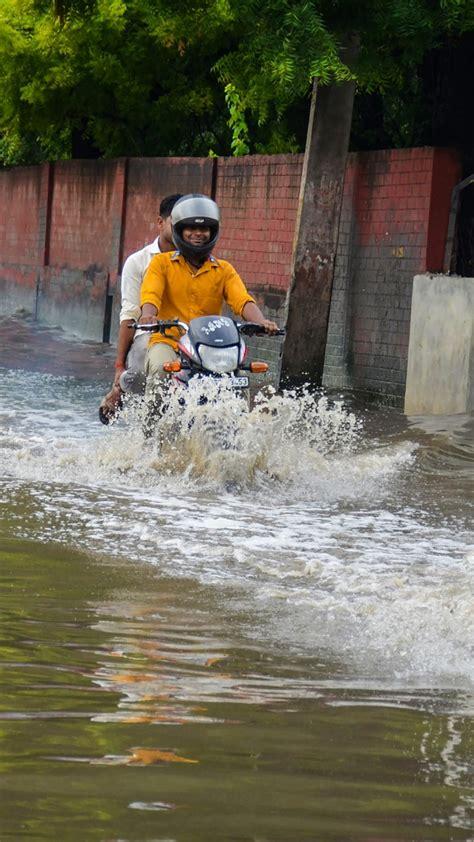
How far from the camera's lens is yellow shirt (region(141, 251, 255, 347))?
9.84 meters

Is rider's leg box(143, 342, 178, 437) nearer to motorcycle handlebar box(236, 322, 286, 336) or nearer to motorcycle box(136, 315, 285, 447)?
motorcycle box(136, 315, 285, 447)

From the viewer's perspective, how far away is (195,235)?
9.74 metres

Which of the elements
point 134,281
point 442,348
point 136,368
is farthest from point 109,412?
point 442,348

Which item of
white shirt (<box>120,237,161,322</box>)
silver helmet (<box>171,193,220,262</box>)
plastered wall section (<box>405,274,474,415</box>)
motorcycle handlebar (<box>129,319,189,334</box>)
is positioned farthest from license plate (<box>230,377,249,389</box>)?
plastered wall section (<box>405,274,474,415</box>)

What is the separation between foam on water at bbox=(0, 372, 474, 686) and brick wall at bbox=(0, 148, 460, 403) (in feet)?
11.1

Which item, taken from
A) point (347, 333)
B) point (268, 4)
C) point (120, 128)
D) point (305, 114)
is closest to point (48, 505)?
point (268, 4)

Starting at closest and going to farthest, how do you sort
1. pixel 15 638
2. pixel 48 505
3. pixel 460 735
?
pixel 460 735 < pixel 15 638 < pixel 48 505

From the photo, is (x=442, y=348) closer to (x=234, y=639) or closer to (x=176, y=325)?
(x=176, y=325)

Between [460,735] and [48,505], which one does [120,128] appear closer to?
[48,505]

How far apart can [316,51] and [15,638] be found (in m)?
8.84

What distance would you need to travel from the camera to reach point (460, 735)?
3875mm

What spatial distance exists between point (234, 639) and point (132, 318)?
5264 mm

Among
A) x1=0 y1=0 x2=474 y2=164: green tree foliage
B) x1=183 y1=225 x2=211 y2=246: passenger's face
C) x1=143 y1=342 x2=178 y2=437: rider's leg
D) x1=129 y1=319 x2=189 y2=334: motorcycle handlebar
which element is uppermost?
x1=0 y1=0 x2=474 y2=164: green tree foliage

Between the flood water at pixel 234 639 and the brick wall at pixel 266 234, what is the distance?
4.28 metres
